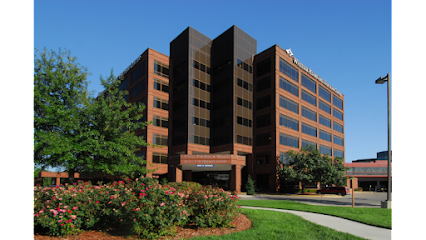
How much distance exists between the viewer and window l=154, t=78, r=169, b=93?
54500 mm

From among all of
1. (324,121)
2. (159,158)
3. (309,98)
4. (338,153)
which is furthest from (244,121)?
(338,153)

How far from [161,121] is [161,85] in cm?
667

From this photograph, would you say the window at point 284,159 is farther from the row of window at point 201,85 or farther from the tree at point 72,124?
the tree at point 72,124

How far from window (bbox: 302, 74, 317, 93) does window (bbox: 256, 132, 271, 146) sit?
49.1 feet

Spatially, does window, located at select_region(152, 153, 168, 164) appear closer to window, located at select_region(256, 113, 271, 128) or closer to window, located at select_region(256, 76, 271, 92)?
window, located at select_region(256, 113, 271, 128)

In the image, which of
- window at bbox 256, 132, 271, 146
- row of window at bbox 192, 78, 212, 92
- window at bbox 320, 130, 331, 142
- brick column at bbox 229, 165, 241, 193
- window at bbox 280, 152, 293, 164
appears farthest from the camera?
window at bbox 320, 130, 331, 142

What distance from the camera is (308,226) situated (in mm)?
11359

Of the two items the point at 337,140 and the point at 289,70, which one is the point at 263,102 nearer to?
the point at 289,70

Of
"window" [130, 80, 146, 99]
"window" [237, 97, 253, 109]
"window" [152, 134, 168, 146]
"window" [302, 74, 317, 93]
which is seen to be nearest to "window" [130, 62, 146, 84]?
"window" [130, 80, 146, 99]

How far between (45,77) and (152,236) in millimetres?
13897
